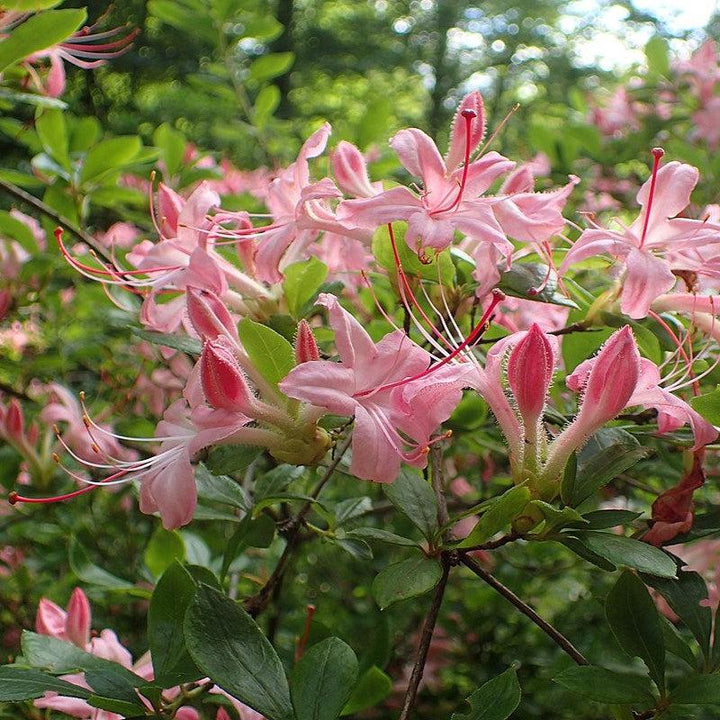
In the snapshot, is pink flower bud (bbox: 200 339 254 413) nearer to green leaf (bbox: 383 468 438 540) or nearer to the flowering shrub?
the flowering shrub

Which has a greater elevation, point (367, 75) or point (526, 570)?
point (526, 570)

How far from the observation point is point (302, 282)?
87 cm

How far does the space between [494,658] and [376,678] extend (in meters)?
0.87

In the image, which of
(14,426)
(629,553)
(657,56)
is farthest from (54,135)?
(657,56)

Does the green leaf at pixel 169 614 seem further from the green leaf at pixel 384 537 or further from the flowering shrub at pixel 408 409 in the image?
the green leaf at pixel 384 537

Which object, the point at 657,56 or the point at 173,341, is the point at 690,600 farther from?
the point at 657,56

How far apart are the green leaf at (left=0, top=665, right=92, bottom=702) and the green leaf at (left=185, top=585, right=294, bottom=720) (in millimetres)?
118

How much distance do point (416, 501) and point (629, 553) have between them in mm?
194

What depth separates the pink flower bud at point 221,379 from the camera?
0.66 m

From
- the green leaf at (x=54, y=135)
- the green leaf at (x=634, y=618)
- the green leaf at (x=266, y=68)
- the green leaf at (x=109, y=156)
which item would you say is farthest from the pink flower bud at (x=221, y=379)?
the green leaf at (x=266, y=68)

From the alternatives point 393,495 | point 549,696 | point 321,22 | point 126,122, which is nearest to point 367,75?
point 321,22

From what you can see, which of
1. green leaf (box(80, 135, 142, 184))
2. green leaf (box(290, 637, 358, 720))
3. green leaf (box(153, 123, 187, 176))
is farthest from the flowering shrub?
green leaf (box(153, 123, 187, 176))

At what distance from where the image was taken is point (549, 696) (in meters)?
1.56

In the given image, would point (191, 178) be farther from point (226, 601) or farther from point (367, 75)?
point (367, 75)
